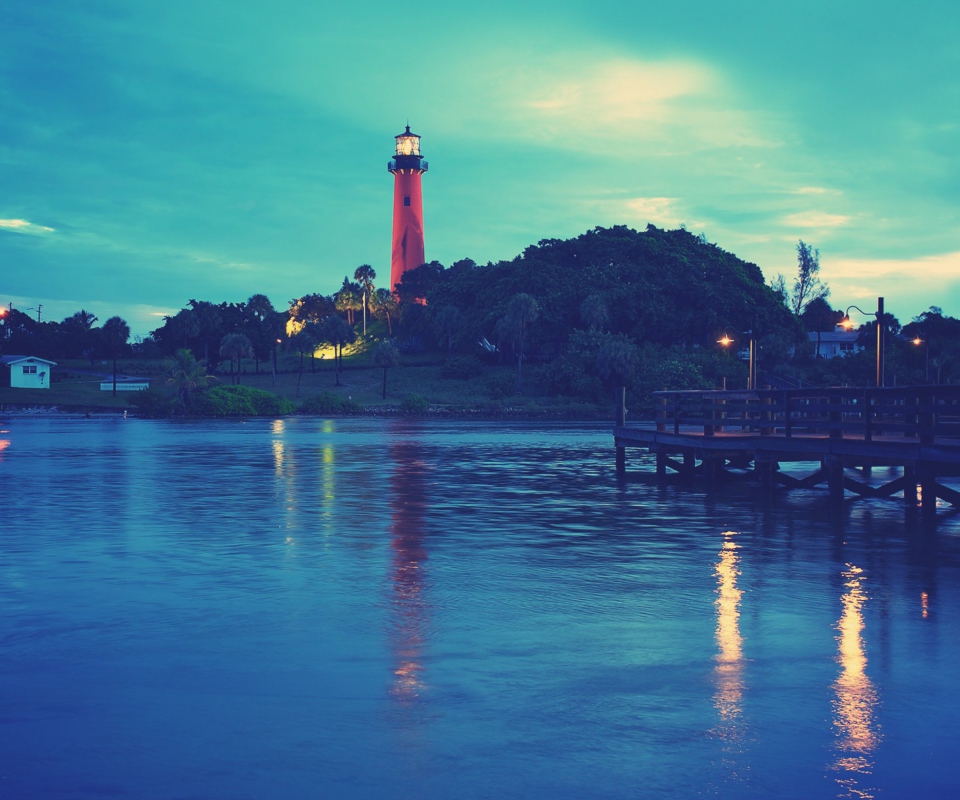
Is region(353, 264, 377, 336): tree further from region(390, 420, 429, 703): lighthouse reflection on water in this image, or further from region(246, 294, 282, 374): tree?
region(390, 420, 429, 703): lighthouse reflection on water

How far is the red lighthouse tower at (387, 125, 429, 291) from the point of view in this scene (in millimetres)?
131375

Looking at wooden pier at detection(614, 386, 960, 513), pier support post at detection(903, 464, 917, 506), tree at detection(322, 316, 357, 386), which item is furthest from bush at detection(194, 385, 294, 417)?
pier support post at detection(903, 464, 917, 506)

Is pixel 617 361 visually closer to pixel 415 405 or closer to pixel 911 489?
pixel 415 405

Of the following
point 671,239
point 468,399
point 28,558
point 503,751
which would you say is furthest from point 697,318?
point 503,751

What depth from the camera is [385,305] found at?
488 ft

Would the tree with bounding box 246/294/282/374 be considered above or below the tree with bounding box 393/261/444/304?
below

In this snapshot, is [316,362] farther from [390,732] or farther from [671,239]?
[390,732]

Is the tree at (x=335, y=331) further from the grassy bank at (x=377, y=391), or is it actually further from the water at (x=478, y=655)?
the water at (x=478, y=655)

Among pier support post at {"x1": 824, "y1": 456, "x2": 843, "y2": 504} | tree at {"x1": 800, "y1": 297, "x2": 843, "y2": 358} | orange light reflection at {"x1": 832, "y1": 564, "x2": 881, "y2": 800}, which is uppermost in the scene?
tree at {"x1": 800, "y1": 297, "x2": 843, "y2": 358}

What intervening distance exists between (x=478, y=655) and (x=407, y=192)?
412 feet

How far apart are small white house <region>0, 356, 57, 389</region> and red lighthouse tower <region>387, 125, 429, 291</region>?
45.6 m

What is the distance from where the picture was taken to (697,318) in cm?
10912

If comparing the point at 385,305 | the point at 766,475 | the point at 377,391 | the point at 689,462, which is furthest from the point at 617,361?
the point at 766,475

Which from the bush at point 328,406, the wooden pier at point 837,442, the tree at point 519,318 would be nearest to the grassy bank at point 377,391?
the bush at point 328,406
